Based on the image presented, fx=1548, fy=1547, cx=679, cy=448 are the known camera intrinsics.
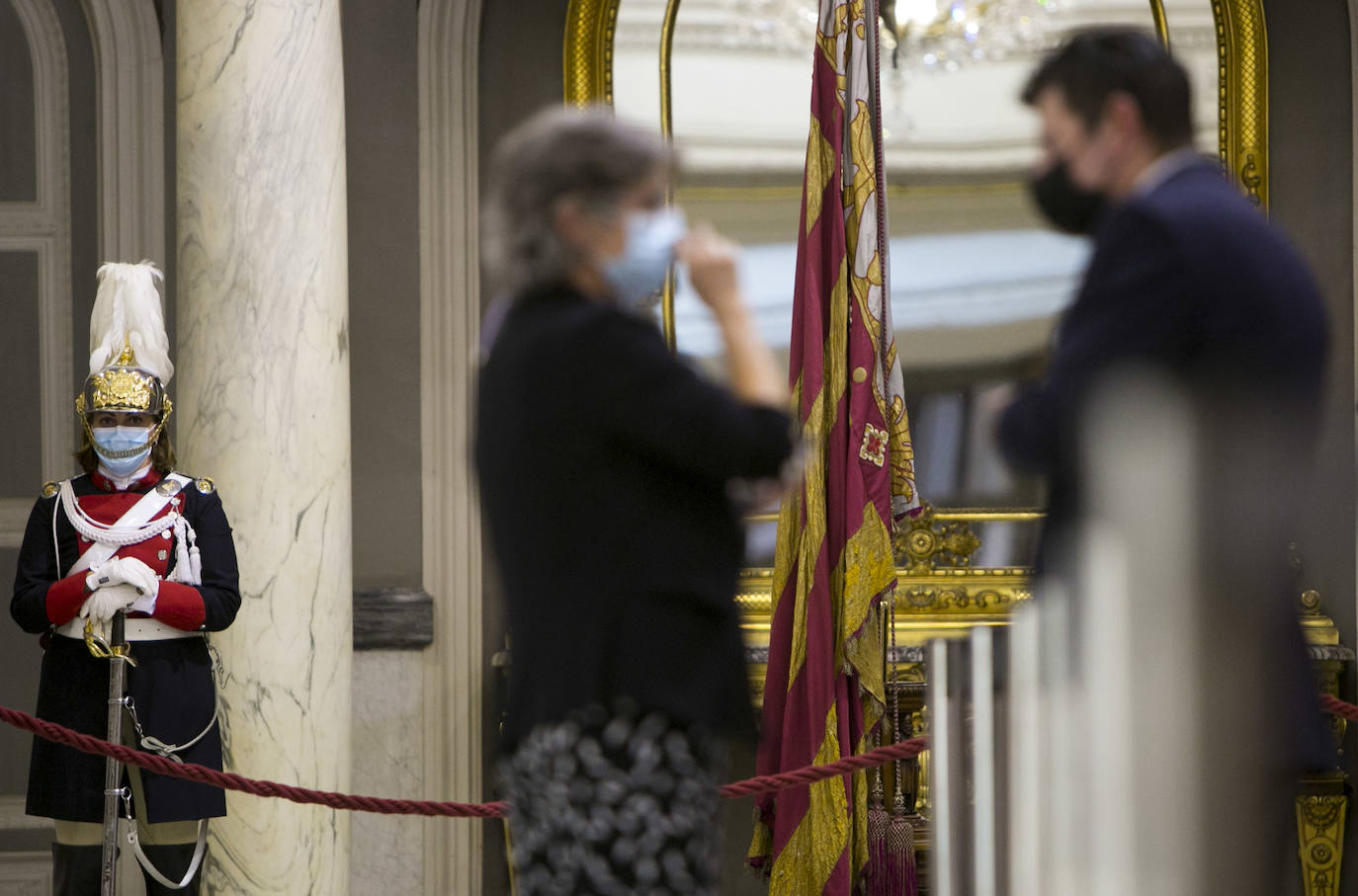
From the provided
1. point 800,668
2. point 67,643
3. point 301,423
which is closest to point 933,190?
point 800,668

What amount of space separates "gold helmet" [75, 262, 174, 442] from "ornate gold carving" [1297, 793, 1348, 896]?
→ 10.7ft

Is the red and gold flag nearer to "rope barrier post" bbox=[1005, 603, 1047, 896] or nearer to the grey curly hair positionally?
"rope barrier post" bbox=[1005, 603, 1047, 896]

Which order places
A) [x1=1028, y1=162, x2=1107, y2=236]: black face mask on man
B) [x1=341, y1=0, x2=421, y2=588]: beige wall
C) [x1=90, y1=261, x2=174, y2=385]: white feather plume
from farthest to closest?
[x1=341, y1=0, x2=421, y2=588]: beige wall → [x1=90, y1=261, x2=174, y2=385]: white feather plume → [x1=1028, y1=162, x2=1107, y2=236]: black face mask on man

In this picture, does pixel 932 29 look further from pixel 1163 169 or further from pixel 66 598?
pixel 1163 169

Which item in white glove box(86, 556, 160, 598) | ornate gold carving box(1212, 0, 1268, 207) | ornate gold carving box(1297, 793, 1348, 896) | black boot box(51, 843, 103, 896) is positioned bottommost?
ornate gold carving box(1297, 793, 1348, 896)

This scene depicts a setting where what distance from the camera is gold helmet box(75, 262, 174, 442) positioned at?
3410 millimetres

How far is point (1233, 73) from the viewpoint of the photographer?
15.5ft

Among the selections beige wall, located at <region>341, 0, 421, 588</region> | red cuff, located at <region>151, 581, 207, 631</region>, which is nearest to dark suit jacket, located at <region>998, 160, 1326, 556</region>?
red cuff, located at <region>151, 581, 207, 631</region>

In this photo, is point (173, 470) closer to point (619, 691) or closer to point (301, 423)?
point (301, 423)

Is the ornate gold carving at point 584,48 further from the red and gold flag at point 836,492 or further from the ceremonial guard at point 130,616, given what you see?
the ceremonial guard at point 130,616

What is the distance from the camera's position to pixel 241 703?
3.61m

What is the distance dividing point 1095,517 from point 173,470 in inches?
101

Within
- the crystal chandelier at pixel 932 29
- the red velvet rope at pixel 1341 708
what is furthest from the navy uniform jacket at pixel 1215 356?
the crystal chandelier at pixel 932 29

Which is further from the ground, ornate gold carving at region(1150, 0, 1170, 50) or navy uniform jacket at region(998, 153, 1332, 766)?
ornate gold carving at region(1150, 0, 1170, 50)
